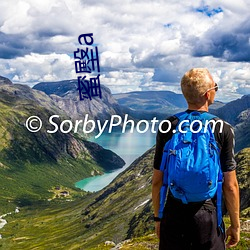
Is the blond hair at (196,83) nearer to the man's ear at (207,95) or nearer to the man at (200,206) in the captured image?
the man at (200,206)

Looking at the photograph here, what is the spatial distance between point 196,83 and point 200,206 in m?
3.62

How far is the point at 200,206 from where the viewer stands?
1091 cm

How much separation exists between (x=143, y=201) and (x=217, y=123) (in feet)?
625

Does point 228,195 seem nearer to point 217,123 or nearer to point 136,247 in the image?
point 217,123

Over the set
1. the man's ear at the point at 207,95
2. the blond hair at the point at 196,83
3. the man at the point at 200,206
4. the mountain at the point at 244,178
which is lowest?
the mountain at the point at 244,178

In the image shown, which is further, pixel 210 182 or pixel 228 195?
pixel 228 195

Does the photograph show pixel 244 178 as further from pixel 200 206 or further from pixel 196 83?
pixel 196 83

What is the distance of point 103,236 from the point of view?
160 m

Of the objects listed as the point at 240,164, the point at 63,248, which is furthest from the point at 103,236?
the point at 240,164

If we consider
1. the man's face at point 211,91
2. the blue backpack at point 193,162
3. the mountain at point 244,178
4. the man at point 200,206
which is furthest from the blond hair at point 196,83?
the mountain at point 244,178

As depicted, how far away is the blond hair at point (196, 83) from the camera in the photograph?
1119 cm

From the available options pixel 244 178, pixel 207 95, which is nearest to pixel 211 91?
pixel 207 95

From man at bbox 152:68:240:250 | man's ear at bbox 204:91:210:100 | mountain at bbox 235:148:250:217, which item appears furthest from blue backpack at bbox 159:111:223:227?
mountain at bbox 235:148:250:217

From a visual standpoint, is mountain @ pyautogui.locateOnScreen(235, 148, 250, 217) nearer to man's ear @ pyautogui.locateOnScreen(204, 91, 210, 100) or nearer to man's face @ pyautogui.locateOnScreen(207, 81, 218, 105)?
man's face @ pyautogui.locateOnScreen(207, 81, 218, 105)
